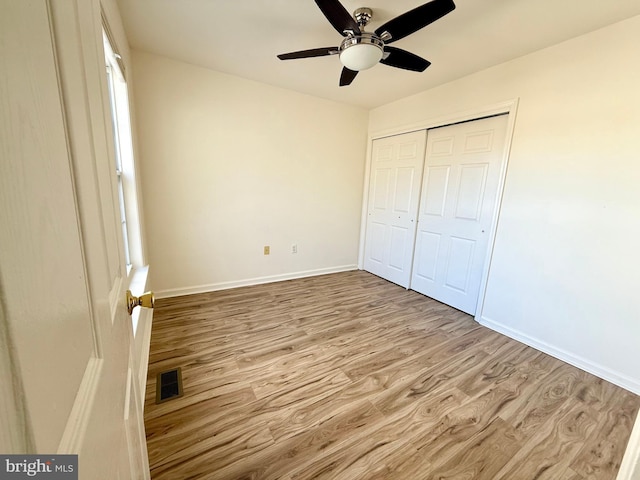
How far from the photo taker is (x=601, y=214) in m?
1.85

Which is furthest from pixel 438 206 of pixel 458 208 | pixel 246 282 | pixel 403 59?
pixel 246 282

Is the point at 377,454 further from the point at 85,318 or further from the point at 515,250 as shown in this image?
the point at 515,250

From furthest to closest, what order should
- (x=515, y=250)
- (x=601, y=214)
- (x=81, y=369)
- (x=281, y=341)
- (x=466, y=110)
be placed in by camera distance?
1. (x=466, y=110)
2. (x=515, y=250)
3. (x=281, y=341)
4. (x=601, y=214)
5. (x=81, y=369)

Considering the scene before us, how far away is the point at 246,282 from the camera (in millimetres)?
3281

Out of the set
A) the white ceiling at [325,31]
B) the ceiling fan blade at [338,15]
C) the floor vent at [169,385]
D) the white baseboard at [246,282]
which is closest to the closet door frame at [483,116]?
the white ceiling at [325,31]

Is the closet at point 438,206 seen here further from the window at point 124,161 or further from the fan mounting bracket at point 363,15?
the window at point 124,161

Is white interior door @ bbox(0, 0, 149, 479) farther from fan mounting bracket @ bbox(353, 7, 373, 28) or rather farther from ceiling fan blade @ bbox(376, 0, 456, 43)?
fan mounting bracket @ bbox(353, 7, 373, 28)

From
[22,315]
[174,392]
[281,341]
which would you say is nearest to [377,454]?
[281,341]

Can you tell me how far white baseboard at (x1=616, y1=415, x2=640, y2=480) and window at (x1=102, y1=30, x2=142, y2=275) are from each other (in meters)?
2.49

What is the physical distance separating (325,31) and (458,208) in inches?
82.4

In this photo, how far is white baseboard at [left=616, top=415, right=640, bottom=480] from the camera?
21.6 inches

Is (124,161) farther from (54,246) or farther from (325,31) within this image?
(54,246)

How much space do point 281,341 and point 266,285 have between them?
4.12 feet

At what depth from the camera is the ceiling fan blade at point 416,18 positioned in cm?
130
